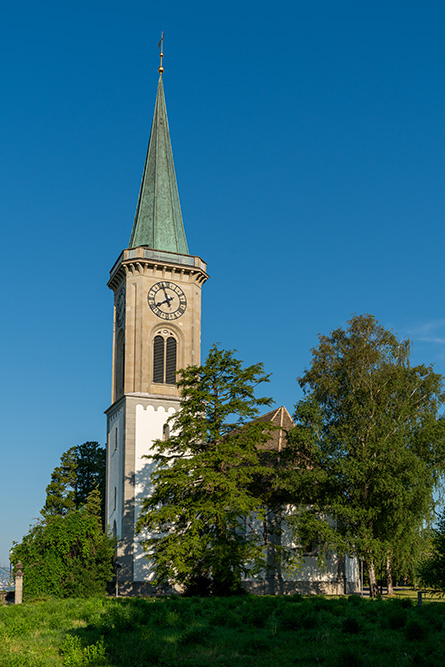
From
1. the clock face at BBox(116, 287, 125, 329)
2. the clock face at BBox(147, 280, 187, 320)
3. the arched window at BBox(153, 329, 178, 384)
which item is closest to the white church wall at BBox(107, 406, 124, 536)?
the arched window at BBox(153, 329, 178, 384)

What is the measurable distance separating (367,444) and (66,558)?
1776 cm

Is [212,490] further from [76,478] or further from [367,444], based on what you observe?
[76,478]

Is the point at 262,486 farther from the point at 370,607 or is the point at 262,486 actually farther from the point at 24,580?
the point at 370,607

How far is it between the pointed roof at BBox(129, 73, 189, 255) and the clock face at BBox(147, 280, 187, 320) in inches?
131

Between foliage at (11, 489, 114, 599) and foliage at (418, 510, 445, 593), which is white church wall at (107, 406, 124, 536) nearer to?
foliage at (11, 489, 114, 599)

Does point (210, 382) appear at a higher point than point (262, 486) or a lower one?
higher

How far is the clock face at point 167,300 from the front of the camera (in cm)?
5244

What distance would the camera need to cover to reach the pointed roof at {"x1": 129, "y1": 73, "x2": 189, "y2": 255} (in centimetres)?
5562

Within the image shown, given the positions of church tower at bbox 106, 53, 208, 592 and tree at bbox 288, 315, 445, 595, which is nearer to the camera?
tree at bbox 288, 315, 445, 595

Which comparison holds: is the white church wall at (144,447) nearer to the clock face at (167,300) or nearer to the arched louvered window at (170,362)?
the arched louvered window at (170,362)

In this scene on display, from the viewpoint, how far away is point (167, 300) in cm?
5306

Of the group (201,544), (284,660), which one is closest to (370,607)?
(284,660)

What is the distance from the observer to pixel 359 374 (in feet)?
130

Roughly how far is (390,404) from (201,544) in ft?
43.8
